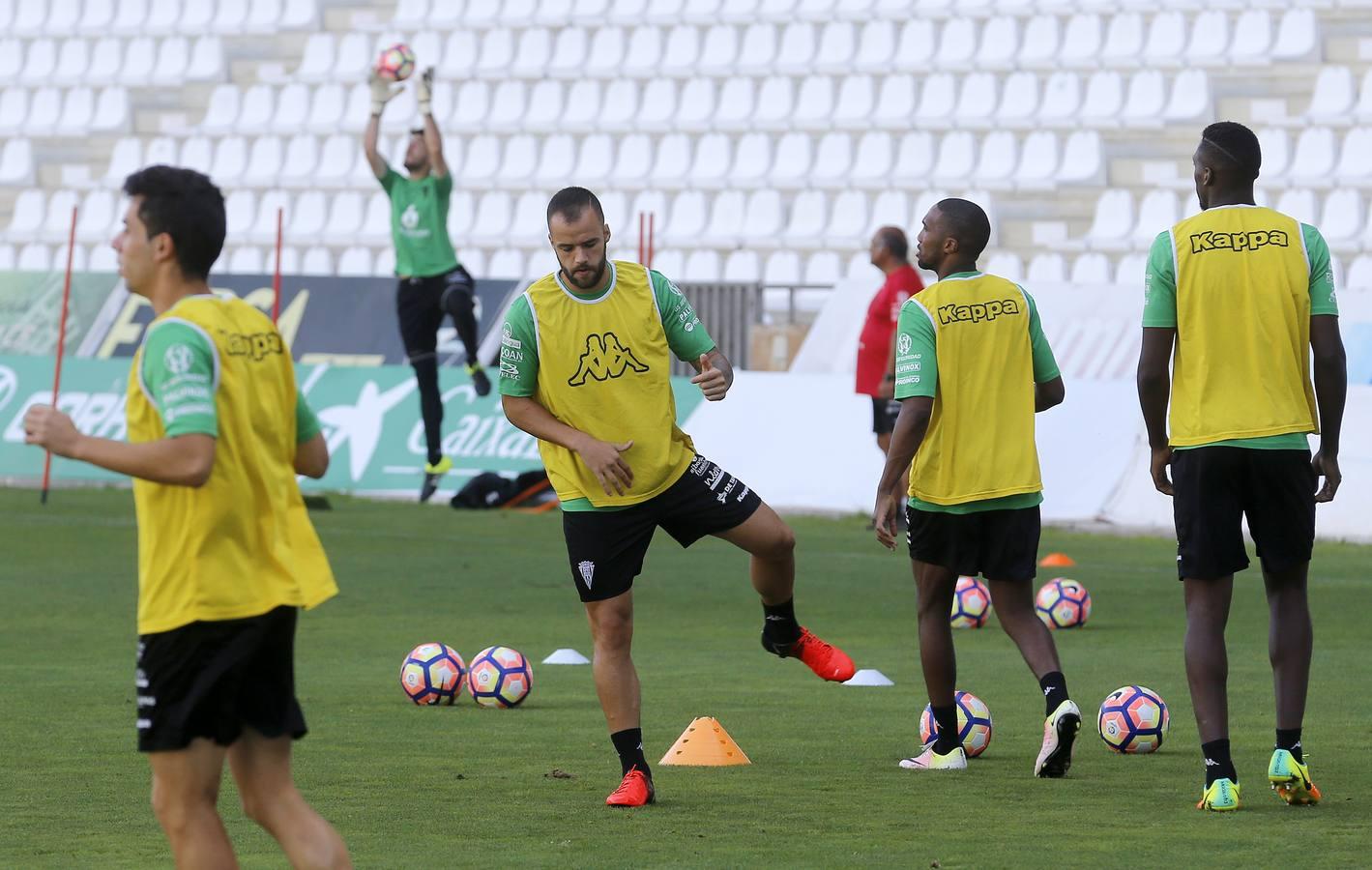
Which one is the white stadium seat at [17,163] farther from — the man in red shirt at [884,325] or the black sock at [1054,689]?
the black sock at [1054,689]

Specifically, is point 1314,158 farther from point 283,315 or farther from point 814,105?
point 283,315

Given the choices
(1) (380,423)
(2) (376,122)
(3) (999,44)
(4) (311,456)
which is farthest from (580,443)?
(3) (999,44)

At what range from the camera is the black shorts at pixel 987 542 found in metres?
7.20

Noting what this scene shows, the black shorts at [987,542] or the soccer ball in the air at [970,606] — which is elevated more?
the black shorts at [987,542]

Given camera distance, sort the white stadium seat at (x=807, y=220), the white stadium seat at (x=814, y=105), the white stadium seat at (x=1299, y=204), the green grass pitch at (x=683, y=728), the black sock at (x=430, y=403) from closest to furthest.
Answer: the green grass pitch at (x=683, y=728), the black sock at (x=430, y=403), the white stadium seat at (x=1299, y=204), the white stadium seat at (x=807, y=220), the white stadium seat at (x=814, y=105)

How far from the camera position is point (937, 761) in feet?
24.1

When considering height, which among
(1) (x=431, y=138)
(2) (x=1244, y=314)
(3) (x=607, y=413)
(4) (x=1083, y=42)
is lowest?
(3) (x=607, y=413)

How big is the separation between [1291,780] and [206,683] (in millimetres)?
3331

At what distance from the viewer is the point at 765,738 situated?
8039 millimetres

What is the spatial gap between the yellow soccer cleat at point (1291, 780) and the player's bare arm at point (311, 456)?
3.02 metres

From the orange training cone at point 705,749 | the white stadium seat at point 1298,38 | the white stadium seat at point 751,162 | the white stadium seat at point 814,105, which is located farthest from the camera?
the white stadium seat at point 814,105

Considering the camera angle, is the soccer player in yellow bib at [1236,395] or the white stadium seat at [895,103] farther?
the white stadium seat at [895,103]

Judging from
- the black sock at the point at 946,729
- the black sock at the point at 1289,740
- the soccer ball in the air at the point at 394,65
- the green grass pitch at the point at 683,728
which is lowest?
the green grass pitch at the point at 683,728

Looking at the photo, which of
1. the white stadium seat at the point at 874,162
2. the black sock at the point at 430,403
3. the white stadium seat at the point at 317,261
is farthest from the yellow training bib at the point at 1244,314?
the white stadium seat at the point at 317,261
